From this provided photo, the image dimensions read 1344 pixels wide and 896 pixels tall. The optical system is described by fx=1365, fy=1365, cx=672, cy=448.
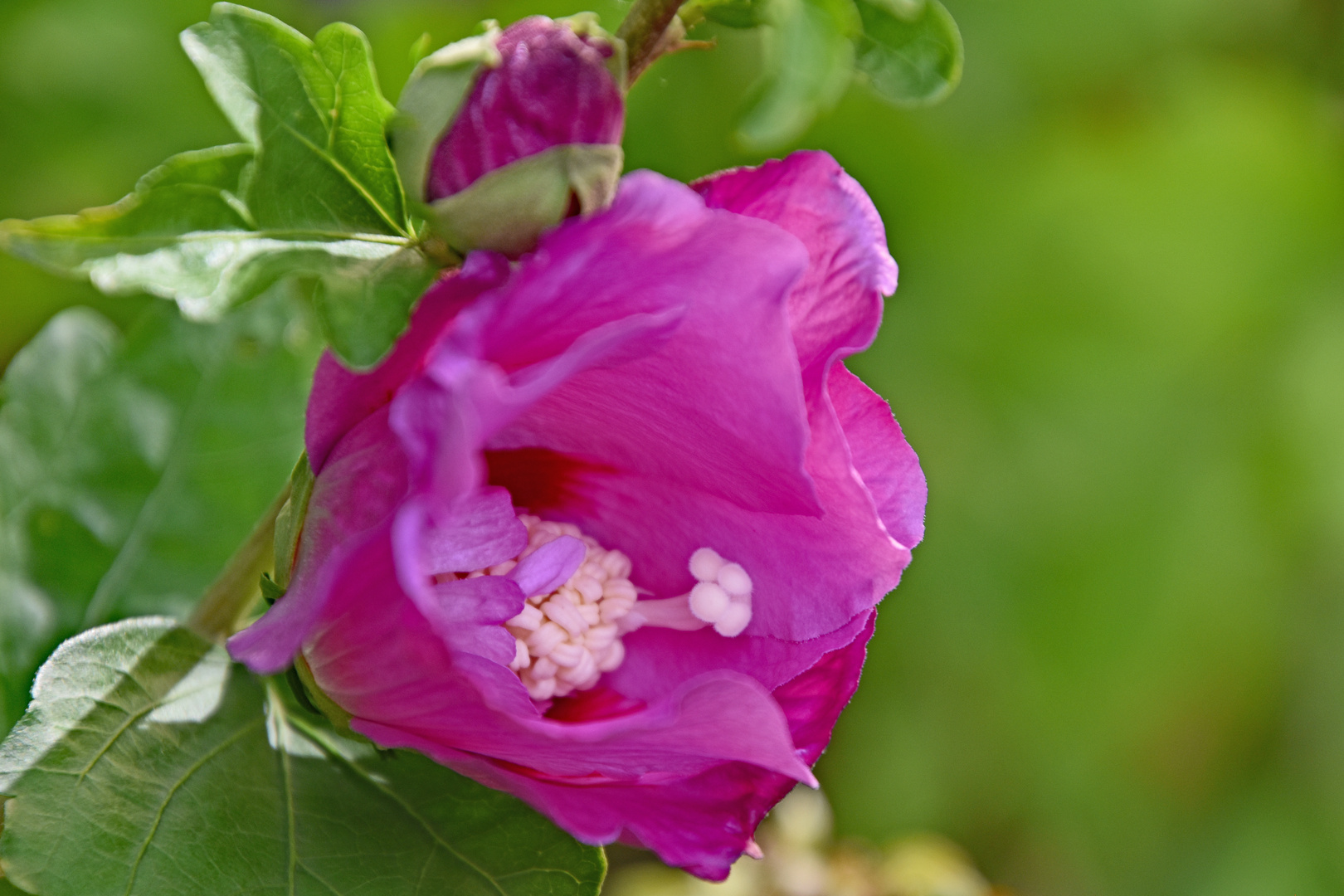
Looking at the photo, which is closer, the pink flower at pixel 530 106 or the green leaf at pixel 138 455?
the pink flower at pixel 530 106

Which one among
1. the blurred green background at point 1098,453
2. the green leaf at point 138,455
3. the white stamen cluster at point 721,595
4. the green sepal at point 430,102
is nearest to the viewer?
the green sepal at point 430,102

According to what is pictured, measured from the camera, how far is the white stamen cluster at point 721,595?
0.52 meters

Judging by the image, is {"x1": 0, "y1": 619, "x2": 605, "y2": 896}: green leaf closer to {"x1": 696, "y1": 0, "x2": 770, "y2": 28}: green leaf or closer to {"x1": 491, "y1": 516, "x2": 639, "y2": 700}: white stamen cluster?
{"x1": 491, "y1": 516, "x2": 639, "y2": 700}: white stamen cluster

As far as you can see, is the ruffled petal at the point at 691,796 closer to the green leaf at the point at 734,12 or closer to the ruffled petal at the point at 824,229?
the ruffled petal at the point at 824,229

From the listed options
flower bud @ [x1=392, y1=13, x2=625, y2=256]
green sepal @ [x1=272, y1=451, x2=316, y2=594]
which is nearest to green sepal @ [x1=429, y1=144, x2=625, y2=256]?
flower bud @ [x1=392, y1=13, x2=625, y2=256]

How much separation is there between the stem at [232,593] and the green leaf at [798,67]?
0.26 metres

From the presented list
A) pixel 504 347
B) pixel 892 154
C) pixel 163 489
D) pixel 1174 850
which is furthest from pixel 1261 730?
pixel 504 347

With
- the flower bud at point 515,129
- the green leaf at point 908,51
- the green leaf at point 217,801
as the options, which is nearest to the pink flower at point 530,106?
the flower bud at point 515,129

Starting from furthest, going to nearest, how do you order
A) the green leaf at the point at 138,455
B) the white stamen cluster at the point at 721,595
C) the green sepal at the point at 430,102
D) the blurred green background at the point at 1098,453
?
the blurred green background at the point at 1098,453 < the green leaf at the point at 138,455 < the white stamen cluster at the point at 721,595 < the green sepal at the point at 430,102

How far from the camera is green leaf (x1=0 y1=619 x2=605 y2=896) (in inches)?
19.1

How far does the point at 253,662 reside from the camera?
1.40ft

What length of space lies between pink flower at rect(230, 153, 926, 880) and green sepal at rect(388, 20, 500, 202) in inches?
1.5

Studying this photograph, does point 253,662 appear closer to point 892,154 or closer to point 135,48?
point 135,48

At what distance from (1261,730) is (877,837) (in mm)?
522
